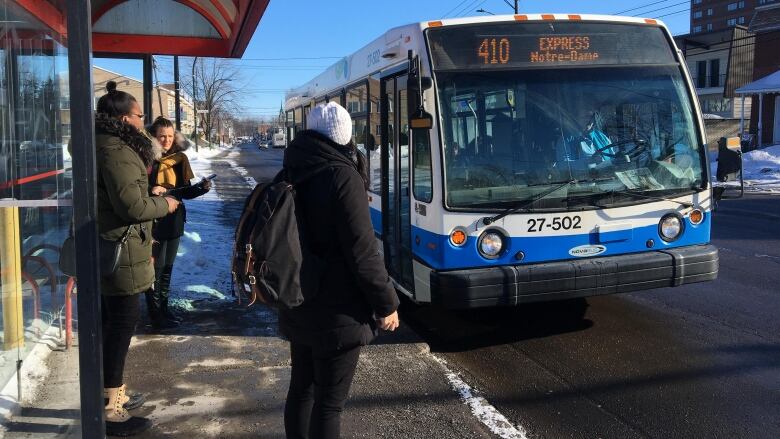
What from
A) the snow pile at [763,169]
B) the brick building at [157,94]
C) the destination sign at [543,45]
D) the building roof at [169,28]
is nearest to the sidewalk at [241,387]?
the destination sign at [543,45]

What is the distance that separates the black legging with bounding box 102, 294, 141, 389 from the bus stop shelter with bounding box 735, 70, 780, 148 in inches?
1238

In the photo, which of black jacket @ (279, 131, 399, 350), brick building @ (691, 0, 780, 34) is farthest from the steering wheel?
brick building @ (691, 0, 780, 34)

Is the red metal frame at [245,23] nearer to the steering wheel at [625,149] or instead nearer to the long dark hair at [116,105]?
the long dark hair at [116,105]

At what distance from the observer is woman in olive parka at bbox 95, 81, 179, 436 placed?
3.51m

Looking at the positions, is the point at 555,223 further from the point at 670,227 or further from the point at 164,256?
the point at 164,256

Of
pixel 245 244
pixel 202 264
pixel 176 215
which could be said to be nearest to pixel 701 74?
Result: pixel 202 264

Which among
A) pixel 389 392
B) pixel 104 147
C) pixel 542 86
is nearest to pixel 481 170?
pixel 542 86

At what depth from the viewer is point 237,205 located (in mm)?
14602

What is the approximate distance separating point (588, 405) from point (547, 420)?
0.40 meters

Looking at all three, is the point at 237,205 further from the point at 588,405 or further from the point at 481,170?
the point at 588,405

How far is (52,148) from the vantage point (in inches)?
155

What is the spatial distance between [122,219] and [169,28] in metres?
5.33

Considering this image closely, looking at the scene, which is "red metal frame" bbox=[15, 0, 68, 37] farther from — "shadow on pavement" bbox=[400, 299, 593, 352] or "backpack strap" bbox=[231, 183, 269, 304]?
"shadow on pavement" bbox=[400, 299, 593, 352]

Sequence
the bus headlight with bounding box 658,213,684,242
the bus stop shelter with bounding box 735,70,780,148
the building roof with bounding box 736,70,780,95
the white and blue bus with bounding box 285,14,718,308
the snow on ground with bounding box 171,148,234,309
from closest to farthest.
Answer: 1. the white and blue bus with bounding box 285,14,718,308
2. the bus headlight with bounding box 658,213,684,242
3. the snow on ground with bounding box 171,148,234,309
4. the building roof with bounding box 736,70,780,95
5. the bus stop shelter with bounding box 735,70,780,148
